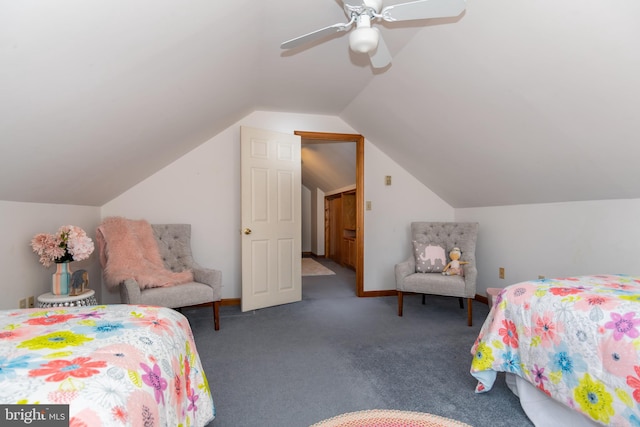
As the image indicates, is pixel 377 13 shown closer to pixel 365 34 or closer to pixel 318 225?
pixel 365 34

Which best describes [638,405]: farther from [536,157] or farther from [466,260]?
[466,260]

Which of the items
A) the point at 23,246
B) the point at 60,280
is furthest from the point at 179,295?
the point at 23,246

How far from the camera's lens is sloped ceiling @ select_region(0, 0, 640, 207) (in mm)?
1473

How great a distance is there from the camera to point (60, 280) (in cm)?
225

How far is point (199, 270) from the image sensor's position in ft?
10.4

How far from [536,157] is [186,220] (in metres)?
3.30

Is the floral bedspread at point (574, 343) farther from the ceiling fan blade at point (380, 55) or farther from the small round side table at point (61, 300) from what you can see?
the small round side table at point (61, 300)

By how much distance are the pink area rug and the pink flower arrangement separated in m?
1.85

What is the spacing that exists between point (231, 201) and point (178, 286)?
1.27 m

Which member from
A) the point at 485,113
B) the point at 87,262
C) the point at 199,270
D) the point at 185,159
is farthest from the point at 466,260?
the point at 87,262

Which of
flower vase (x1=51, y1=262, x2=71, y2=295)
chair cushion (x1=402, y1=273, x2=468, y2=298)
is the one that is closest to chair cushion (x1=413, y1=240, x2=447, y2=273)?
chair cushion (x1=402, y1=273, x2=468, y2=298)

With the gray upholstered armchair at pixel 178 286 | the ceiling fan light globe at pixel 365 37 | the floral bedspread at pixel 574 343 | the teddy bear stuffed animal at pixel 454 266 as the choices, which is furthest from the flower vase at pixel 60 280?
the teddy bear stuffed animal at pixel 454 266

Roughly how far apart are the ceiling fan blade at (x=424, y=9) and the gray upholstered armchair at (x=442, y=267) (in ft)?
7.54

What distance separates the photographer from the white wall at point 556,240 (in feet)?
8.09
